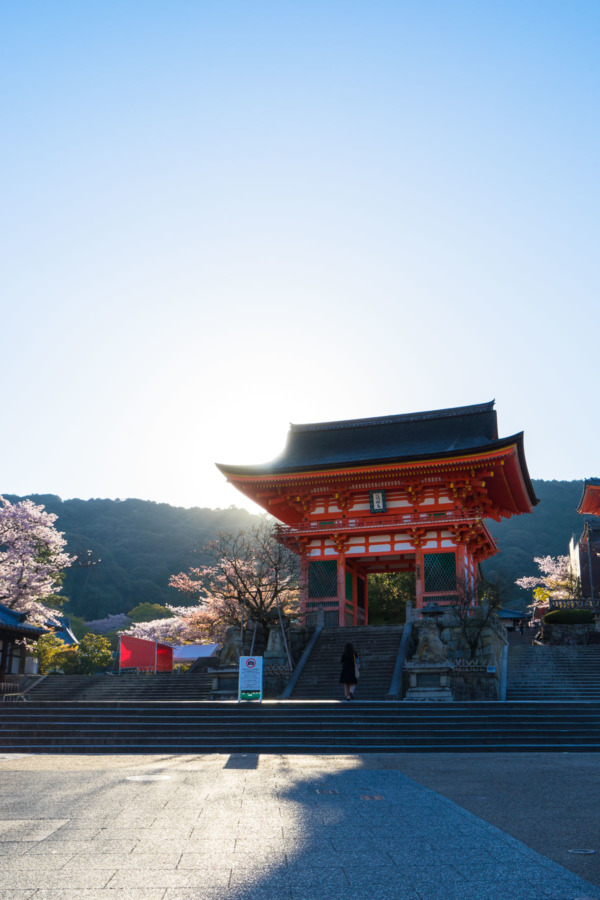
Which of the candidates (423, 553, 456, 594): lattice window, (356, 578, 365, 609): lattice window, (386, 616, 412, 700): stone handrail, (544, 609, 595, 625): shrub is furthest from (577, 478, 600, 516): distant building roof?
(356, 578, 365, 609): lattice window

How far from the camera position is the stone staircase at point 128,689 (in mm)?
21031

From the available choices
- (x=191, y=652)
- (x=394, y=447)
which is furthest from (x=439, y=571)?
(x=191, y=652)

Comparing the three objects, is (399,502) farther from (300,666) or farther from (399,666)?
(399,666)

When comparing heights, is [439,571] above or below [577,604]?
above

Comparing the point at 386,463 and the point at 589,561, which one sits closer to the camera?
the point at 386,463

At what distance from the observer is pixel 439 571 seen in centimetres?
2814

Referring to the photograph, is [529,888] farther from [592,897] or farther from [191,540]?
[191,540]

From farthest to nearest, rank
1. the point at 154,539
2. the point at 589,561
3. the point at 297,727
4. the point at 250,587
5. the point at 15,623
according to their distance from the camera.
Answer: the point at 154,539 → the point at 589,561 → the point at 250,587 → the point at 15,623 → the point at 297,727

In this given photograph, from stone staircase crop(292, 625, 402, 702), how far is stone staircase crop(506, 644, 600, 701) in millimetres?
3802

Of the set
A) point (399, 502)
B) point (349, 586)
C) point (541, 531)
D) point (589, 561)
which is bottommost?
point (349, 586)

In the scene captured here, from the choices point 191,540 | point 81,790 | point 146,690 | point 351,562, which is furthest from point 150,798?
point 191,540

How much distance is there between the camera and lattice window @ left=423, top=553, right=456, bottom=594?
27797 millimetres

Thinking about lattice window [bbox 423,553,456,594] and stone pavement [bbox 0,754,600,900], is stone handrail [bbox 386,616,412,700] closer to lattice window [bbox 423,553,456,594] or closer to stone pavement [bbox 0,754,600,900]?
lattice window [bbox 423,553,456,594]

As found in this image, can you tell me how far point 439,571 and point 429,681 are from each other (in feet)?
31.3
